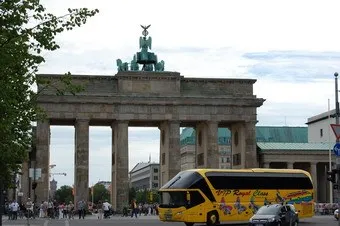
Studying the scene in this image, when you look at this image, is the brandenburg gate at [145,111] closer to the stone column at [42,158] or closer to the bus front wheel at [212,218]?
the stone column at [42,158]

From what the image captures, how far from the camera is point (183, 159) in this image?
182 m

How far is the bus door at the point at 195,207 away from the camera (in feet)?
161

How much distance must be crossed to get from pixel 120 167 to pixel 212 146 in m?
11.4

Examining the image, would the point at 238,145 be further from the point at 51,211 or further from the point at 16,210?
the point at 16,210

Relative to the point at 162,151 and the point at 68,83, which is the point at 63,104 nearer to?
the point at 162,151

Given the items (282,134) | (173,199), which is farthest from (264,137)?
(173,199)

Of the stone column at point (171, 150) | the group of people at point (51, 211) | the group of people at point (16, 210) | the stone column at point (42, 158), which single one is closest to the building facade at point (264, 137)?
the stone column at point (171, 150)

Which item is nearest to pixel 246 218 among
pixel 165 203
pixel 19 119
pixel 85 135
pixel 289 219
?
pixel 165 203

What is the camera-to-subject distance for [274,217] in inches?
1585

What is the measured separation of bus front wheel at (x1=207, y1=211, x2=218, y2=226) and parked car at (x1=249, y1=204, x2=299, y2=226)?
7985 millimetres

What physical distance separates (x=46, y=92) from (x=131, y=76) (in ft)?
33.4

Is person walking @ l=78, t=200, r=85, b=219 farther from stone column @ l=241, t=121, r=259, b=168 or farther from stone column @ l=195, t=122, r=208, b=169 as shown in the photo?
stone column @ l=241, t=121, r=259, b=168

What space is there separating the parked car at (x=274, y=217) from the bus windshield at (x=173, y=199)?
8.62 metres

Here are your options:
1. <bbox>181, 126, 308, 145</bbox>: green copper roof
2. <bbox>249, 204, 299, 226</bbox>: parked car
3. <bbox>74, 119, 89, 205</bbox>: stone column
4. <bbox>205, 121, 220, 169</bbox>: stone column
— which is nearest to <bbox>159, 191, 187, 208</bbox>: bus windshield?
<bbox>249, 204, 299, 226</bbox>: parked car
